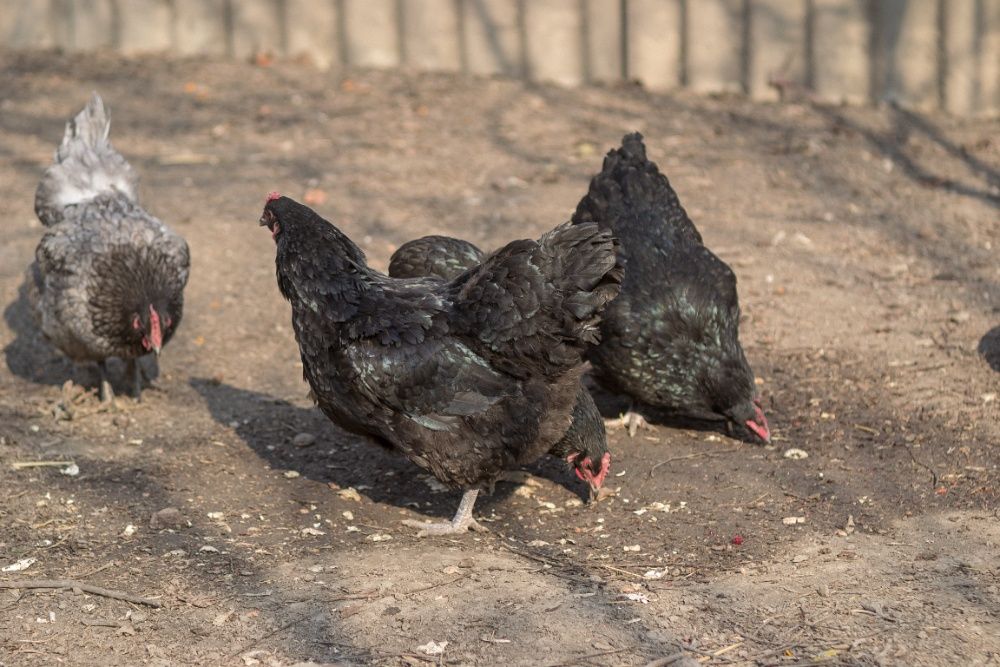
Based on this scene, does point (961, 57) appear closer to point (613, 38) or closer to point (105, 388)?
point (613, 38)

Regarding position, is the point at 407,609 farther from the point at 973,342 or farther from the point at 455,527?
the point at 973,342

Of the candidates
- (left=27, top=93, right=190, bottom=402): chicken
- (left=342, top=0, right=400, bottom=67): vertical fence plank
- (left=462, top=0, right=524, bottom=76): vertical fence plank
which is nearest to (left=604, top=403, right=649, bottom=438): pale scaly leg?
(left=27, top=93, right=190, bottom=402): chicken

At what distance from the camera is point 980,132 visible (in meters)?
9.18

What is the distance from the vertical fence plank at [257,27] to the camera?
33.4 feet

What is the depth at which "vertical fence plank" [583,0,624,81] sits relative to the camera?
965cm

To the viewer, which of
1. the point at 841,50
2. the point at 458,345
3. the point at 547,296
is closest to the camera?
the point at 547,296

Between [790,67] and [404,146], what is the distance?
3107mm

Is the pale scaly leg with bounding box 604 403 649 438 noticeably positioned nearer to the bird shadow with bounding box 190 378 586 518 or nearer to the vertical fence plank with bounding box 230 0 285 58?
the bird shadow with bounding box 190 378 586 518

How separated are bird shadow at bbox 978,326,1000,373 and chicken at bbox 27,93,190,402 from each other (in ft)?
14.5

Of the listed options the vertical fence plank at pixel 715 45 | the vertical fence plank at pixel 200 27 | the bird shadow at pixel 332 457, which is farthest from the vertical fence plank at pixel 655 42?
the bird shadow at pixel 332 457

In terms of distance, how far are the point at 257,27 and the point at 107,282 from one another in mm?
4704

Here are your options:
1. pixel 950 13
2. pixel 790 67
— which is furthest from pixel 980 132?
pixel 790 67

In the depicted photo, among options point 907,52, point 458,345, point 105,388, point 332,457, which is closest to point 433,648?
point 458,345

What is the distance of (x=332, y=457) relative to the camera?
601 centimetres
